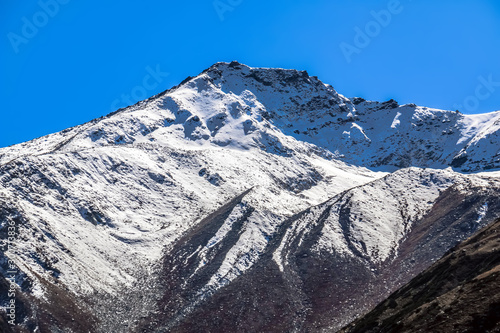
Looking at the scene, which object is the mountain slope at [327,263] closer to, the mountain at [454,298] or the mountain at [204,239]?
the mountain at [204,239]

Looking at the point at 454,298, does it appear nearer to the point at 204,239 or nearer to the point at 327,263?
the point at 327,263

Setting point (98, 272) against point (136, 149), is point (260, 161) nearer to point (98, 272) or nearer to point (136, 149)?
point (136, 149)

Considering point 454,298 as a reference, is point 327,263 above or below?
above

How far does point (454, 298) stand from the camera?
53.3 metres

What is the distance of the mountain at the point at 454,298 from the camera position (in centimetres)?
4775

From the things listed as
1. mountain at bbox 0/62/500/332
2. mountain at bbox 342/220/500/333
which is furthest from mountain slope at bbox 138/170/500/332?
mountain at bbox 342/220/500/333

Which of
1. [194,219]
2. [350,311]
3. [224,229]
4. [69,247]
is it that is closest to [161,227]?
[194,219]

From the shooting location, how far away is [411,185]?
158375 mm

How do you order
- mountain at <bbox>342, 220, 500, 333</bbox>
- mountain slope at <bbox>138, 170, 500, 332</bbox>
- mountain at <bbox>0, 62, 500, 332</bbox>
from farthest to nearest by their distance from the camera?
mountain slope at <bbox>138, 170, 500, 332</bbox> → mountain at <bbox>0, 62, 500, 332</bbox> → mountain at <bbox>342, 220, 500, 333</bbox>

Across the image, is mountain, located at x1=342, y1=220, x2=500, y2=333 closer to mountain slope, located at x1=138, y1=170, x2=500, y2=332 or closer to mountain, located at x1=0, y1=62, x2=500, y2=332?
mountain, located at x1=0, y1=62, x2=500, y2=332

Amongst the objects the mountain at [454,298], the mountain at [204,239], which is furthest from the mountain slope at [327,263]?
the mountain at [454,298]

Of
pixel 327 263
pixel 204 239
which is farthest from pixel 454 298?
pixel 204 239

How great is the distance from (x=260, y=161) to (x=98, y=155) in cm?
5294

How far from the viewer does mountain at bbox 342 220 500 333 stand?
157 feet
